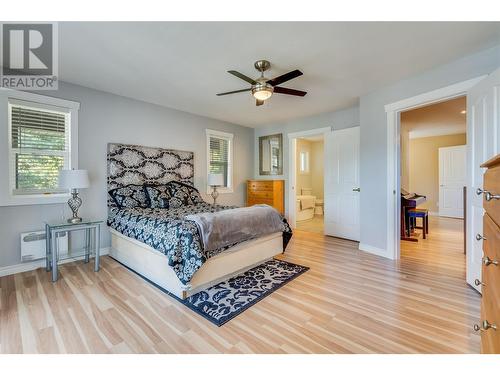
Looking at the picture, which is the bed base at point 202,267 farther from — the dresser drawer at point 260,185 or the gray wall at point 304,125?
the gray wall at point 304,125

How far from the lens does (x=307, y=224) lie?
18.9 ft

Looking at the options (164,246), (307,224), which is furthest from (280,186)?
(164,246)

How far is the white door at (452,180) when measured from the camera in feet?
20.0

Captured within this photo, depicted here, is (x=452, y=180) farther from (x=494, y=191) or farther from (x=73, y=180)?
(x=73, y=180)

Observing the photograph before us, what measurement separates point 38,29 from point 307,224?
5551mm

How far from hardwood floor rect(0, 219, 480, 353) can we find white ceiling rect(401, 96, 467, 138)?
276 cm

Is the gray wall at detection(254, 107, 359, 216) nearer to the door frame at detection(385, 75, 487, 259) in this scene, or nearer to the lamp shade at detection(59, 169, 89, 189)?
the door frame at detection(385, 75, 487, 259)

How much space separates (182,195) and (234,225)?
1742 mm

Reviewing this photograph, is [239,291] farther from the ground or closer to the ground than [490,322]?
A: closer to the ground

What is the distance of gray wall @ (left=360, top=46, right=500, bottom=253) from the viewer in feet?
9.46

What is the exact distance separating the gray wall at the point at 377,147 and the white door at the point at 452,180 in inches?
179

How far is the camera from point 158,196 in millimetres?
3631

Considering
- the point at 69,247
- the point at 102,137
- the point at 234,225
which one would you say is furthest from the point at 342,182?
the point at 69,247
